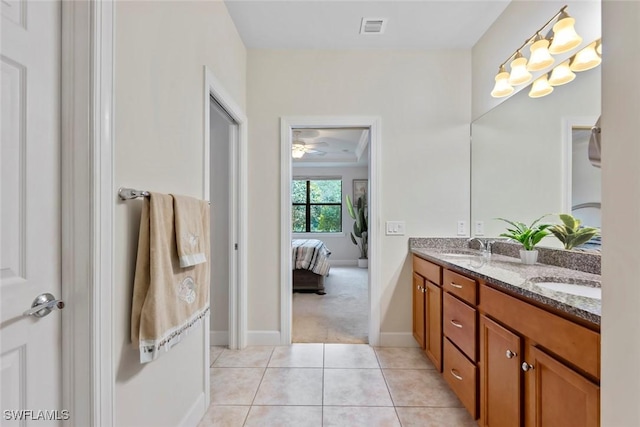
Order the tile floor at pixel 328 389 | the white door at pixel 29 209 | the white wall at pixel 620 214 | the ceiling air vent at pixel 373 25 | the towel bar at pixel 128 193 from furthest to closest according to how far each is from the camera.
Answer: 1. the ceiling air vent at pixel 373 25
2. the tile floor at pixel 328 389
3. the towel bar at pixel 128 193
4. the white door at pixel 29 209
5. the white wall at pixel 620 214

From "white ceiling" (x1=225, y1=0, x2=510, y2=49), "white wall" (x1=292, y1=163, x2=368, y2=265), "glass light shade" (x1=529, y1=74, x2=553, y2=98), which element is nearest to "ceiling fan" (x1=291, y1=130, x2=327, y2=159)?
"white wall" (x1=292, y1=163, x2=368, y2=265)

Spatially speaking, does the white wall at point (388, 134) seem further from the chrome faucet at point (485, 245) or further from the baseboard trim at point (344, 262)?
the baseboard trim at point (344, 262)

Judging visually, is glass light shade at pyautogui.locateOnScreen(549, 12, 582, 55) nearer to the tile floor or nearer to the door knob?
the tile floor

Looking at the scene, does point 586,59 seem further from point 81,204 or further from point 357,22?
point 81,204

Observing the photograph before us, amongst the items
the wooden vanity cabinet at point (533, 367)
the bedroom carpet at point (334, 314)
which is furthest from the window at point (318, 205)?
the wooden vanity cabinet at point (533, 367)

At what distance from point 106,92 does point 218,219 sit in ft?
5.56

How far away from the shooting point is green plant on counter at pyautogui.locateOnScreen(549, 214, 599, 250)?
1.50 m

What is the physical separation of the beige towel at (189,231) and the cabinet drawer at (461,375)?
1498 millimetres

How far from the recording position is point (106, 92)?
932mm

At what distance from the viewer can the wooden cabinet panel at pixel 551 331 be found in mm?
828

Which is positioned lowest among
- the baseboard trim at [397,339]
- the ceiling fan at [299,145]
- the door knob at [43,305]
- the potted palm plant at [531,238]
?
the baseboard trim at [397,339]

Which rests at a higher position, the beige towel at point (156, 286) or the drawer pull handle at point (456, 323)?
the beige towel at point (156, 286)

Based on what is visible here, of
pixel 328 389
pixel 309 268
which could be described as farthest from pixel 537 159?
pixel 309 268

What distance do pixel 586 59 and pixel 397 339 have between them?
7.47 feet
